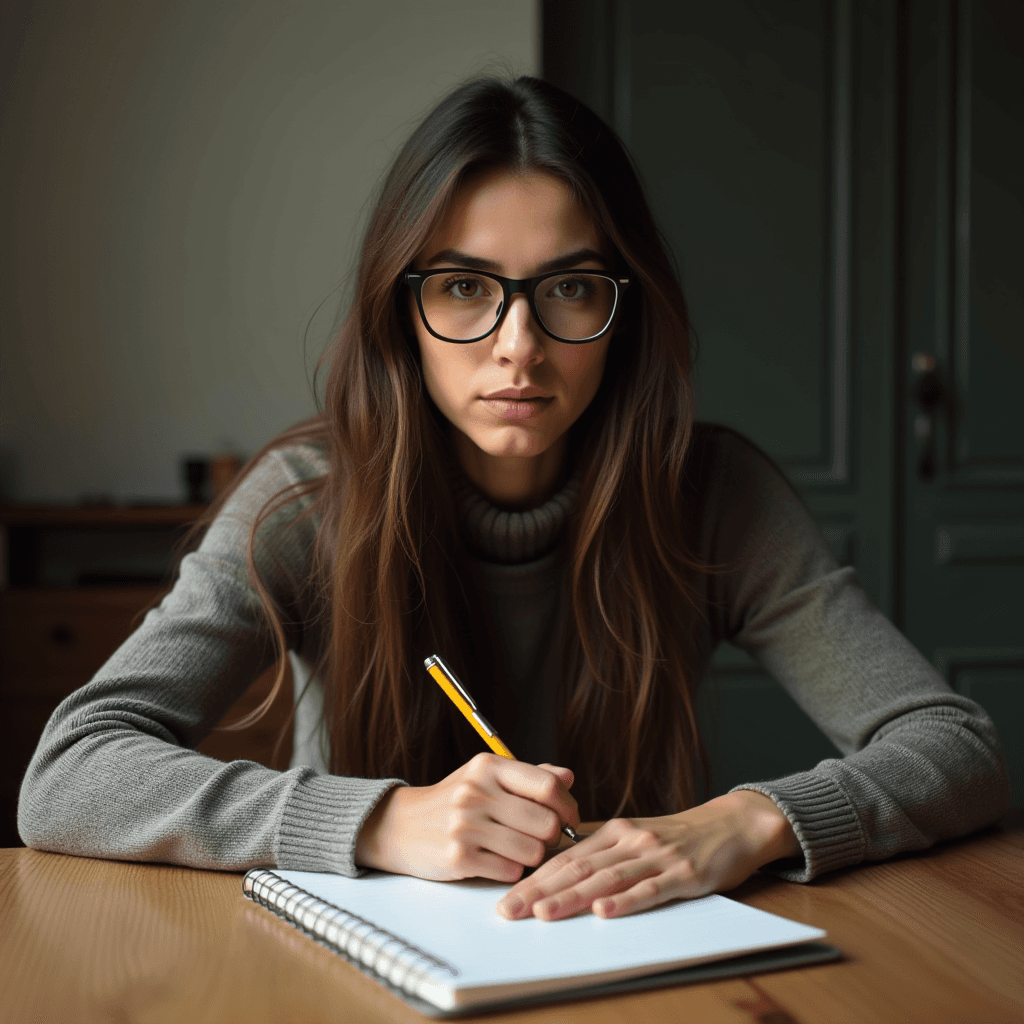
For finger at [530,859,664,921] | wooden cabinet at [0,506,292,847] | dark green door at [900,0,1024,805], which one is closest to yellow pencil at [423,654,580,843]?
finger at [530,859,664,921]

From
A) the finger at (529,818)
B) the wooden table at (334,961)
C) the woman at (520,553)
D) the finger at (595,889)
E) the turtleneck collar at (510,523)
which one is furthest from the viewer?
the turtleneck collar at (510,523)

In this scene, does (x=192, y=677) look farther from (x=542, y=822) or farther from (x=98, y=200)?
(x=98, y=200)

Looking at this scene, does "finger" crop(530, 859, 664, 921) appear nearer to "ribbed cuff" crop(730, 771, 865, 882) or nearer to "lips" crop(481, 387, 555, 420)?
"ribbed cuff" crop(730, 771, 865, 882)

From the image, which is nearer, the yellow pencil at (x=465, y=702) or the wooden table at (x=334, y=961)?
the wooden table at (x=334, y=961)

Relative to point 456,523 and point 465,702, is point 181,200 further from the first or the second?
point 465,702

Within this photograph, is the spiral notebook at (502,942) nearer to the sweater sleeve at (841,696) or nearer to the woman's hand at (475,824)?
the woman's hand at (475,824)

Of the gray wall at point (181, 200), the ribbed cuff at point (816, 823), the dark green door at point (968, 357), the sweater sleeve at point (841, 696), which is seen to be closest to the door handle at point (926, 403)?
the dark green door at point (968, 357)

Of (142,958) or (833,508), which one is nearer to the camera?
(142,958)

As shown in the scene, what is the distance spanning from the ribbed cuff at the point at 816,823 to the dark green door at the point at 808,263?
2.17 m

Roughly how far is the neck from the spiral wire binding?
2.28 ft

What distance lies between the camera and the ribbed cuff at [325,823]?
0.81 m

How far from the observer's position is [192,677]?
1094 millimetres

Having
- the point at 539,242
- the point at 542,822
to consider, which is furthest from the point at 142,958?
the point at 539,242

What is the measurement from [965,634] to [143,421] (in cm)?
252
